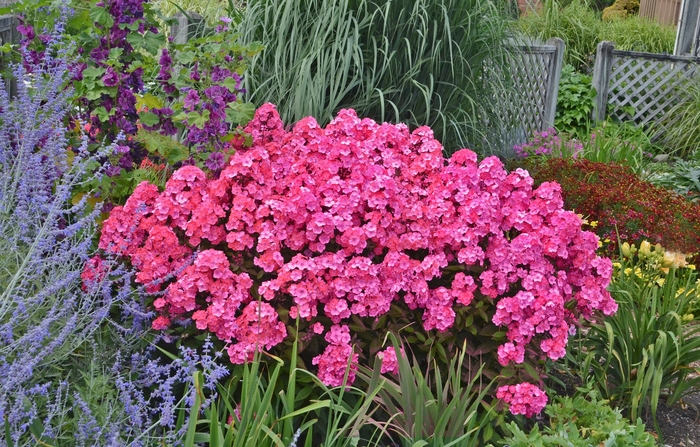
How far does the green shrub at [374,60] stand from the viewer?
14.1 ft

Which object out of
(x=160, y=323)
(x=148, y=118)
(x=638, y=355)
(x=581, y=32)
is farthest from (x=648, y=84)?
(x=160, y=323)

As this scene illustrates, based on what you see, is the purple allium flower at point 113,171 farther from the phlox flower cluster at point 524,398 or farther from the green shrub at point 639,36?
the green shrub at point 639,36

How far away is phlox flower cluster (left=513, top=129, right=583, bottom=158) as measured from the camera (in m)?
6.68

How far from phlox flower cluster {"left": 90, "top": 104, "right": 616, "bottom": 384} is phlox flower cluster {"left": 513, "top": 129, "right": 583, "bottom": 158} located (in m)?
3.71

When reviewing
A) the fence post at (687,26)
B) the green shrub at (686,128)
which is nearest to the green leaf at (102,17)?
the green shrub at (686,128)

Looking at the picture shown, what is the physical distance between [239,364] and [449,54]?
9.11ft

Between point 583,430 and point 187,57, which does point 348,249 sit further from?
point 187,57

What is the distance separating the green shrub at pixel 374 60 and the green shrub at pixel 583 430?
196cm

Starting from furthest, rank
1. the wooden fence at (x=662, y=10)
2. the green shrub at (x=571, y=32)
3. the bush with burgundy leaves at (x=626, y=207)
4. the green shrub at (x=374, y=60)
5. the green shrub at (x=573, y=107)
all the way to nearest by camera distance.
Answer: the wooden fence at (x=662, y=10)
the green shrub at (x=571, y=32)
the green shrub at (x=573, y=107)
the bush with burgundy leaves at (x=626, y=207)
the green shrub at (x=374, y=60)

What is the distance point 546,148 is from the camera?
275 inches

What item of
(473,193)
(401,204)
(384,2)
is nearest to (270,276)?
(401,204)

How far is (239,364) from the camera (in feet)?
8.67

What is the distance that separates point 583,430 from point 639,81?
844cm

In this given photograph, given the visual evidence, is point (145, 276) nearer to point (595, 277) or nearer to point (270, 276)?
point (270, 276)
